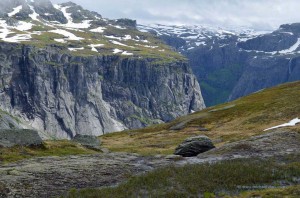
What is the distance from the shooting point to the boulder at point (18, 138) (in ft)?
187

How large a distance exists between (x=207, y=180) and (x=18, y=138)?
105ft

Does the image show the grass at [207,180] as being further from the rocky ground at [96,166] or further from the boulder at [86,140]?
the boulder at [86,140]

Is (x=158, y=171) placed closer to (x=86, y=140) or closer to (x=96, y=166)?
(x=96, y=166)

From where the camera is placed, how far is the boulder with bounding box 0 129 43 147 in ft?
187

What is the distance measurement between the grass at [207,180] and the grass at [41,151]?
18507mm

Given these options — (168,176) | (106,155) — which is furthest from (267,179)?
(106,155)

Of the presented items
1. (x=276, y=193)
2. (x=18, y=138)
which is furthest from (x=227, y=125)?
(x=276, y=193)

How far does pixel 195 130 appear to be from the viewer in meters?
93.9

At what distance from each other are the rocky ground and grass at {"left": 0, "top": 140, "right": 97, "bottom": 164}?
9.47ft

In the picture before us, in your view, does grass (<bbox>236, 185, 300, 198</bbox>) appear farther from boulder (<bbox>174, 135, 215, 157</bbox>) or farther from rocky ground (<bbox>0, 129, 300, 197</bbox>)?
boulder (<bbox>174, 135, 215, 157</bbox>)

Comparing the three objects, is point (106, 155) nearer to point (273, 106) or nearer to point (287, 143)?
point (287, 143)

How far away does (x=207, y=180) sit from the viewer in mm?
40031

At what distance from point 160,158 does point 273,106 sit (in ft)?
159

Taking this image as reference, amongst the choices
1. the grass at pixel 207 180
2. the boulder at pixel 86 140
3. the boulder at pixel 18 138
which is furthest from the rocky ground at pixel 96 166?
the boulder at pixel 86 140
